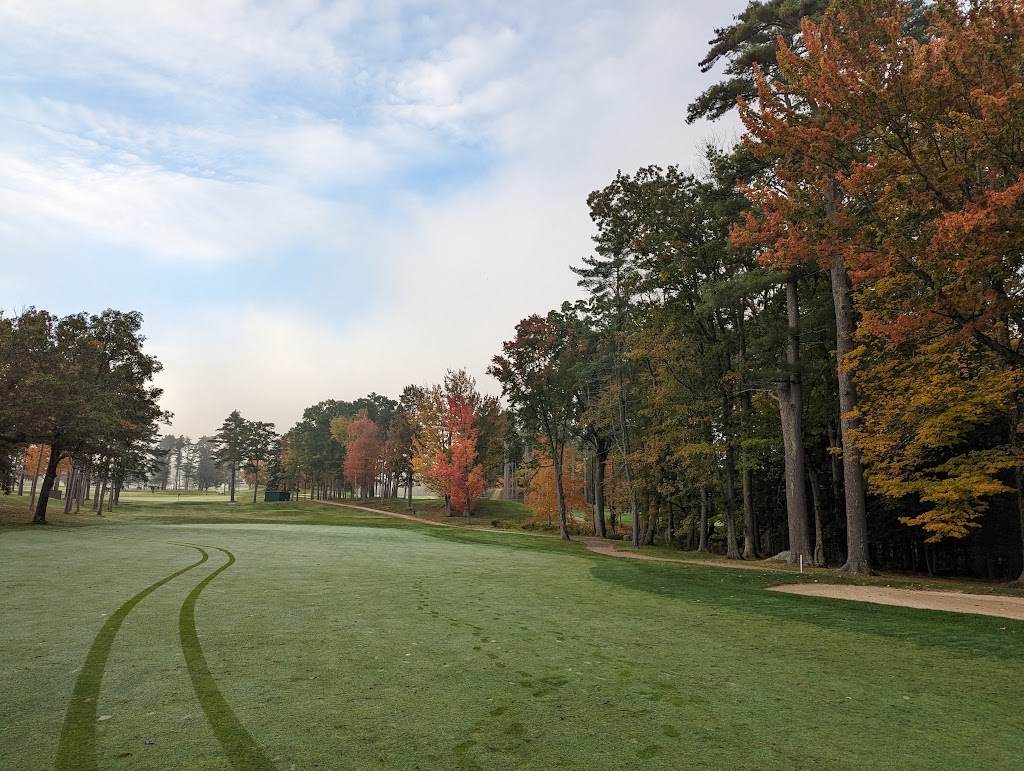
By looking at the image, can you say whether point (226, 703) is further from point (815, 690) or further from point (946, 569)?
point (946, 569)

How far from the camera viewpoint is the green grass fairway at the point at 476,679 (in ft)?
11.6

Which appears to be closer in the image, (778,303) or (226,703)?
(226,703)

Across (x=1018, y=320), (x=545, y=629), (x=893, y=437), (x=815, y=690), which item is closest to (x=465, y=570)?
(x=545, y=629)

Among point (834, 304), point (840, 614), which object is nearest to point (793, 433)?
point (834, 304)

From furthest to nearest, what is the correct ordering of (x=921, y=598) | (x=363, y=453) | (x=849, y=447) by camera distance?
(x=363, y=453)
(x=849, y=447)
(x=921, y=598)

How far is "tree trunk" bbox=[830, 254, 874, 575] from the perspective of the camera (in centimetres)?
1647

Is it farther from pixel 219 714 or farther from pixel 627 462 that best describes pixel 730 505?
pixel 219 714

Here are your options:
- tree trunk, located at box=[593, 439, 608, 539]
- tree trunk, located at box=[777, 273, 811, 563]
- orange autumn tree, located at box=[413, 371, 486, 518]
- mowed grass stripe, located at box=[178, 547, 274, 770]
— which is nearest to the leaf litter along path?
tree trunk, located at box=[777, 273, 811, 563]

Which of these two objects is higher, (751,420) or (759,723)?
(751,420)

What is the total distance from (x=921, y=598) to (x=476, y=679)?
11424mm

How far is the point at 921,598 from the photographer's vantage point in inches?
454

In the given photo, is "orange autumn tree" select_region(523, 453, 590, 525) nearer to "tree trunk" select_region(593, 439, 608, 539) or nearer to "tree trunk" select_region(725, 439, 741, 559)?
"tree trunk" select_region(593, 439, 608, 539)

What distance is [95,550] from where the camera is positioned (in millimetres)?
14508

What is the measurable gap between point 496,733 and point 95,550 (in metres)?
15.6
